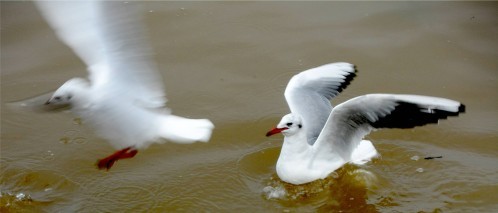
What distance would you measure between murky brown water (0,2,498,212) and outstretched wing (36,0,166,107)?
819 millimetres

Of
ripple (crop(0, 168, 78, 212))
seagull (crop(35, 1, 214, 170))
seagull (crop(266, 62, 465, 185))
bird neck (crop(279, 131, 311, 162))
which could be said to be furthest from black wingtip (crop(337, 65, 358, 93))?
ripple (crop(0, 168, 78, 212))

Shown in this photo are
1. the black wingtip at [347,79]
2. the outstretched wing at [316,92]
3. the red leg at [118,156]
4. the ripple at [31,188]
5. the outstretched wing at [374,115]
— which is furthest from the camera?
the black wingtip at [347,79]

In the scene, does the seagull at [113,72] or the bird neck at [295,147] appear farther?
the bird neck at [295,147]

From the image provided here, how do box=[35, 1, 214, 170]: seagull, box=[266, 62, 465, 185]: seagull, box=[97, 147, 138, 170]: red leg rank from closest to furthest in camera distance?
box=[266, 62, 465, 185]: seagull
box=[35, 1, 214, 170]: seagull
box=[97, 147, 138, 170]: red leg

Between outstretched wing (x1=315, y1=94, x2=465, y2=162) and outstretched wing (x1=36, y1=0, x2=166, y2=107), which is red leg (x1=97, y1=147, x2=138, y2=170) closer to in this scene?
outstretched wing (x1=36, y1=0, x2=166, y2=107)

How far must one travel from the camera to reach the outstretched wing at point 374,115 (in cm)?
381

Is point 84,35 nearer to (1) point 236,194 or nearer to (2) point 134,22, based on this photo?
(2) point 134,22

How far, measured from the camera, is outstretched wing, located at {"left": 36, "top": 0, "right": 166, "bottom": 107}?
13.2 ft

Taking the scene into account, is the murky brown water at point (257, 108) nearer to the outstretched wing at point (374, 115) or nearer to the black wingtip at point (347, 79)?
the outstretched wing at point (374, 115)

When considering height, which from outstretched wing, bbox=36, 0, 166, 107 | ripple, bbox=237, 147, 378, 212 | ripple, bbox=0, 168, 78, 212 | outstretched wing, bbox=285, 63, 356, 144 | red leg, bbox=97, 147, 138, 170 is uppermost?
outstretched wing, bbox=36, 0, 166, 107

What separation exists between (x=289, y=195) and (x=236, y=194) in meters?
0.35

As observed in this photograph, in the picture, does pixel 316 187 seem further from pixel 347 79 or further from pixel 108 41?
pixel 108 41

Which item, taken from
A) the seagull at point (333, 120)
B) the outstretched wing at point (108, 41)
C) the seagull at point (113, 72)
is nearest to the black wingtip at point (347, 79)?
the seagull at point (333, 120)

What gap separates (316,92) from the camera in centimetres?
491
